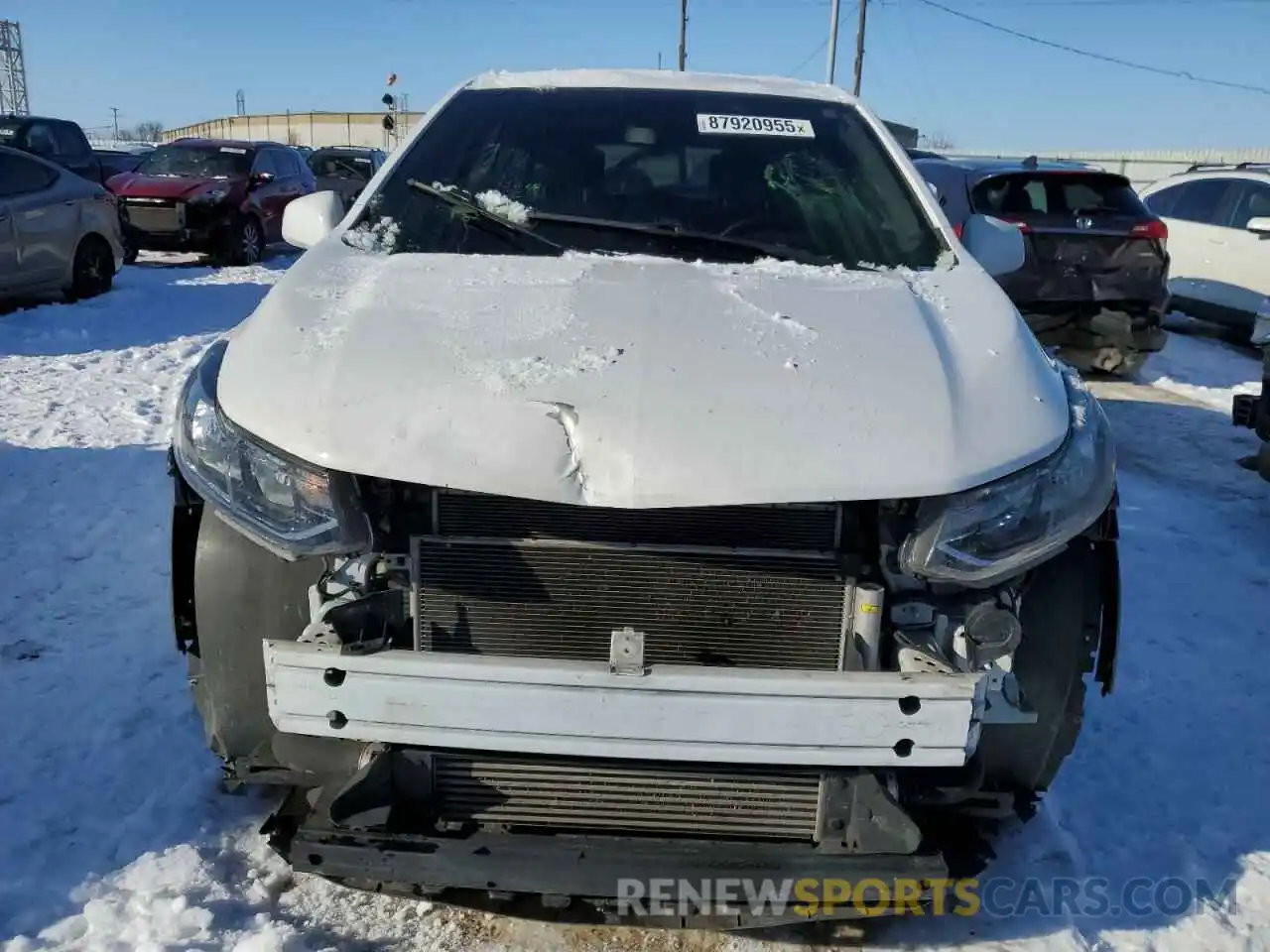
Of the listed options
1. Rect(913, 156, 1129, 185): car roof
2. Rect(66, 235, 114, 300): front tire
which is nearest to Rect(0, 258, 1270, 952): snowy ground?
Rect(913, 156, 1129, 185): car roof

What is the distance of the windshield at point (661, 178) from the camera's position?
2.82m

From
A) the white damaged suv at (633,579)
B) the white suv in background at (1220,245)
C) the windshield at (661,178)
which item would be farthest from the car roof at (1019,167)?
the white damaged suv at (633,579)

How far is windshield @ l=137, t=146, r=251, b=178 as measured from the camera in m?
14.0

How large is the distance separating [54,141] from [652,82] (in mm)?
13595

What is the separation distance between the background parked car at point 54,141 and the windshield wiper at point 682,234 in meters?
12.7

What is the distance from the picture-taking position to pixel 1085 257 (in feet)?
26.6

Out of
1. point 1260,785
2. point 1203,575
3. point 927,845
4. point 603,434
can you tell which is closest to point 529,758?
point 603,434

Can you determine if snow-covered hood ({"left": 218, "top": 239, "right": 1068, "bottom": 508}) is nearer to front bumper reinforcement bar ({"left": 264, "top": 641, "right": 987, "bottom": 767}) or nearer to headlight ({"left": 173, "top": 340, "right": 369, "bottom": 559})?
headlight ({"left": 173, "top": 340, "right": 369, "bottom": 559})

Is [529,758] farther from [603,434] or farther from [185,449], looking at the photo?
[185,449]

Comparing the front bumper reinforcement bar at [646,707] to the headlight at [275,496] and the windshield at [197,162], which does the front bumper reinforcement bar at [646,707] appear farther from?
the windshield at [197,162]

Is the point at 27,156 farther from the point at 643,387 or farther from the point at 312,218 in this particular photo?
the point at 643,387

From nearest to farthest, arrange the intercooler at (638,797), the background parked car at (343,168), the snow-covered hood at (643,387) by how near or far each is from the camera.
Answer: the snow-covered hood at (643,387) → the intercooler at (638,797) → the background parked car at (343,168)

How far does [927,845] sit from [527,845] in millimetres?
799

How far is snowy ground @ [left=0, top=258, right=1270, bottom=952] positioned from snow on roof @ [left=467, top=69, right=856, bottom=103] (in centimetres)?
224
